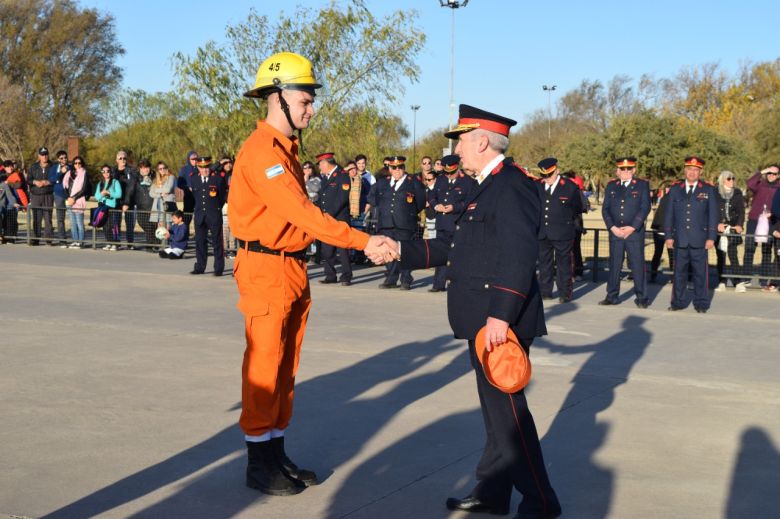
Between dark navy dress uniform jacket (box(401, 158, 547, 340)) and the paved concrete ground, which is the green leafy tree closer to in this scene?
the paved concrete ground

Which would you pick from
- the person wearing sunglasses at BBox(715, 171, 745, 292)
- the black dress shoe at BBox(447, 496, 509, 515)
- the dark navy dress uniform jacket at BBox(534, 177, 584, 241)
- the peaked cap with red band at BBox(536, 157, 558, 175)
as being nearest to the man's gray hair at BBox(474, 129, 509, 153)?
the black dress shoe at BBox(447, 496, 509, 515)

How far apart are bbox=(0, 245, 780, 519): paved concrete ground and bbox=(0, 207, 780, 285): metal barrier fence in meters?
3.07

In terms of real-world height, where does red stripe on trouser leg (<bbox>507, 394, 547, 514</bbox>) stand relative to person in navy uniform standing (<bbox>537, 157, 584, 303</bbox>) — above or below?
below

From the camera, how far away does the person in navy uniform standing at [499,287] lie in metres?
4.65

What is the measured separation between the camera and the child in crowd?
1916cm

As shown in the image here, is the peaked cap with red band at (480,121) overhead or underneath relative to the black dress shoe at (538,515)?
overhead

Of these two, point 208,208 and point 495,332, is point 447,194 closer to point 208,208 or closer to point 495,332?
point 208,208

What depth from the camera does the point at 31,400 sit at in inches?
283

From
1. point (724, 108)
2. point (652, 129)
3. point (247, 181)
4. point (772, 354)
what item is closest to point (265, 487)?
point (247, 181)

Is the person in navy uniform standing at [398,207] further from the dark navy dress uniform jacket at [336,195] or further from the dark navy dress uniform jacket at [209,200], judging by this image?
the dark navy dress uniform jacket at [209,200]

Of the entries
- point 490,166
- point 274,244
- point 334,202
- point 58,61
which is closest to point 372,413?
point 274,244

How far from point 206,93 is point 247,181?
26.7m

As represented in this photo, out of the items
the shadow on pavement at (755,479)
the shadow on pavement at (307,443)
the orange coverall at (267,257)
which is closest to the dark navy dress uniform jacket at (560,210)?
the shadow on pavement at (307,443)

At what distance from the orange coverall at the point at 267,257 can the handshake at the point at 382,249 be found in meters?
0.05
